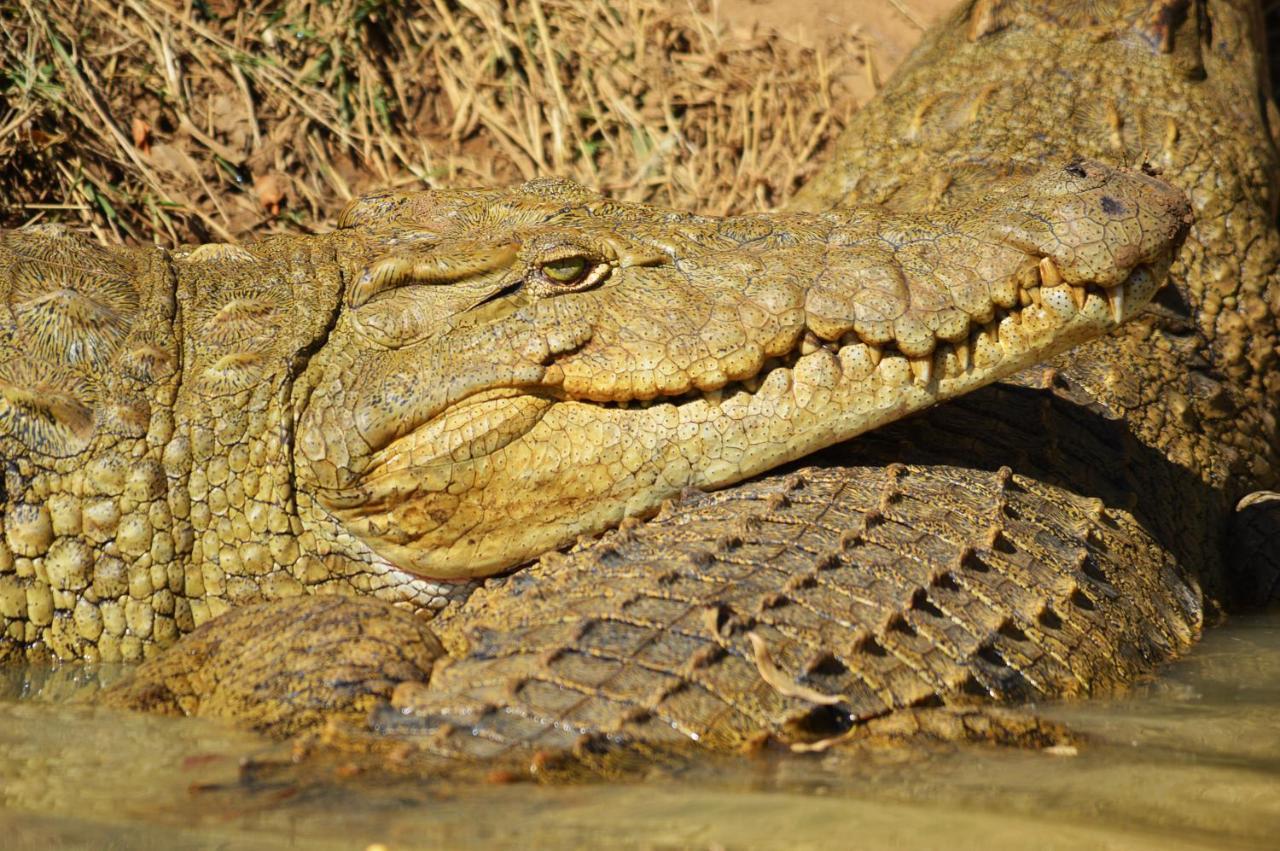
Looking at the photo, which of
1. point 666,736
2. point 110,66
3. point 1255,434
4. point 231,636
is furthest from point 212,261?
point 1255,434

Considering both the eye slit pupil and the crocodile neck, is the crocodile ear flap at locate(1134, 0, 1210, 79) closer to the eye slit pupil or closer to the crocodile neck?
the crocodile neck

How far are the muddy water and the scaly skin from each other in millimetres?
593

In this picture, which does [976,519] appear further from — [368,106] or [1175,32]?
[368,106]

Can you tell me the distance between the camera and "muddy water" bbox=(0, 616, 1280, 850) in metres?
2.01

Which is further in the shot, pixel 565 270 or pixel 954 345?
pixel 565 270

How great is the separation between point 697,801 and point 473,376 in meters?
1.19

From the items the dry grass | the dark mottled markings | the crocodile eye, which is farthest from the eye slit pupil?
the dry grass

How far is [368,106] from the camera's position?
226 inches

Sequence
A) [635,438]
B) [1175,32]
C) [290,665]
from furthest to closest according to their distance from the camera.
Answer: [1175,32] → [635,438] → [290,665]

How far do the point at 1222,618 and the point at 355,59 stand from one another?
383 centimetres

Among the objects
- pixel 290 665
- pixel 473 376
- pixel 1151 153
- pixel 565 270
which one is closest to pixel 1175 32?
pixel 1151 153

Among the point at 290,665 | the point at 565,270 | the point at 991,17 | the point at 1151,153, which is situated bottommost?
the point at 290,665

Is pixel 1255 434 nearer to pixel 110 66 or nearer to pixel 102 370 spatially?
pixel 102 370

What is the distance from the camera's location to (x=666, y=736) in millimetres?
2402
